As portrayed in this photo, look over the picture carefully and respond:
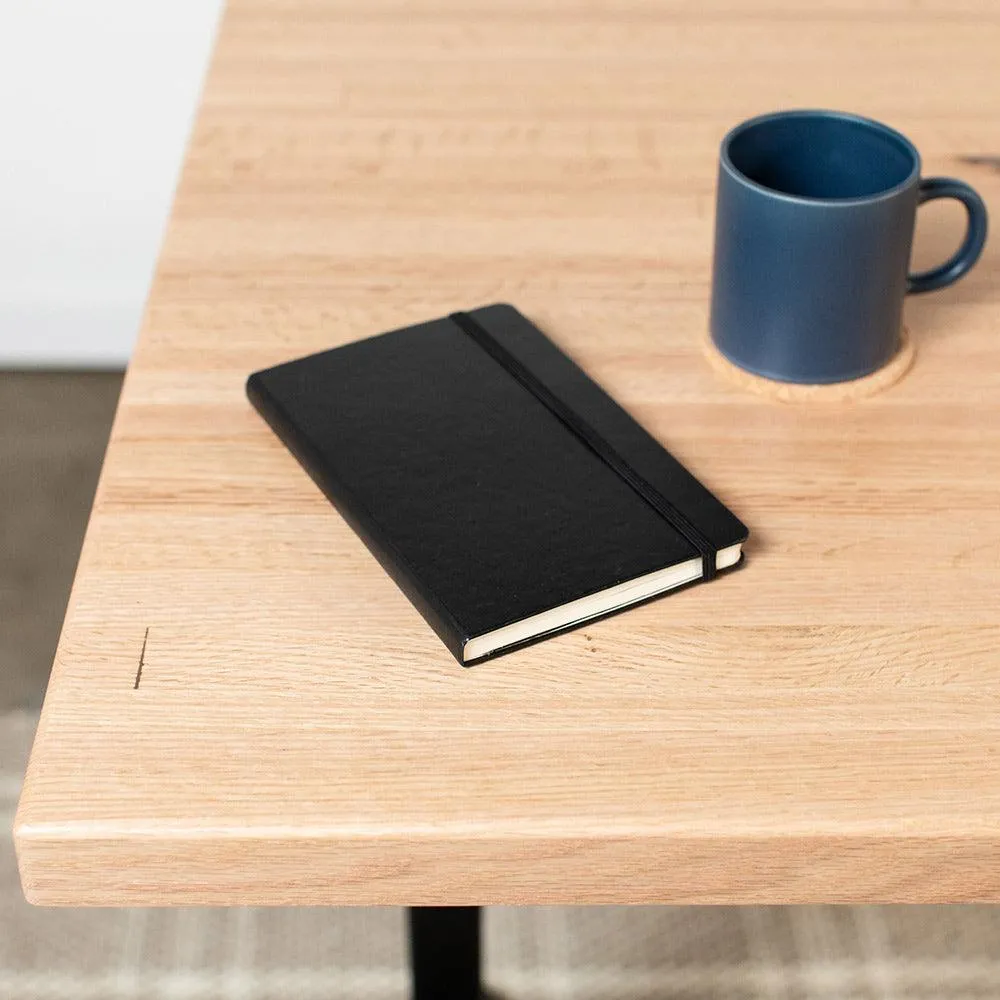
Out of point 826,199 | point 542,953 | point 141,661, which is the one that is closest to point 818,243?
point 826,199

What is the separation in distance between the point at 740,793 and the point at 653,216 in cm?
50

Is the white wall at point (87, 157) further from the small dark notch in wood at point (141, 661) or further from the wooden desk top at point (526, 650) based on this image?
the small dark notch in wood at point (141, 661)

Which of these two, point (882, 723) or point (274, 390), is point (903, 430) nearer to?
point (882, 723)

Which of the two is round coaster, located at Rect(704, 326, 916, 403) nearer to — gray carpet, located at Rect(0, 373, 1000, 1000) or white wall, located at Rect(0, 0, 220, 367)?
gray carpet, located at Rect(0, 373, 1000, 1000)

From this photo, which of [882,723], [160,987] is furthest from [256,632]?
[160,987]

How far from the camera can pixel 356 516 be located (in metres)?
0.69

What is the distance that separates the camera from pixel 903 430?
767 mm

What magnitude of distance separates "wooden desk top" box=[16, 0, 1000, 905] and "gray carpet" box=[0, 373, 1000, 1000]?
26.3 inches

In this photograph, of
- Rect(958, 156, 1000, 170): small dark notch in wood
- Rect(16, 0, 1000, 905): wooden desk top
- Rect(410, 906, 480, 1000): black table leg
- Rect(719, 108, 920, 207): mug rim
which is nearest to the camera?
Rect(16, 0, 1000, 905): wooden desk top

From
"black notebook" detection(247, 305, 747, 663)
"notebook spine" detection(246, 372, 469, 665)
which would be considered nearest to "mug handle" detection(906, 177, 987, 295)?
"black notebook" detection(247, 305, 747, 663)

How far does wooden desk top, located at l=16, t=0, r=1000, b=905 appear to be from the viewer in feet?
1.87

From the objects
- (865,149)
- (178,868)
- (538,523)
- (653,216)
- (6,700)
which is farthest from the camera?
(6,700)

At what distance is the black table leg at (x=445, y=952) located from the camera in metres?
0.90

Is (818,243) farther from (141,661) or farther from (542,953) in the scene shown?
(542,953)
